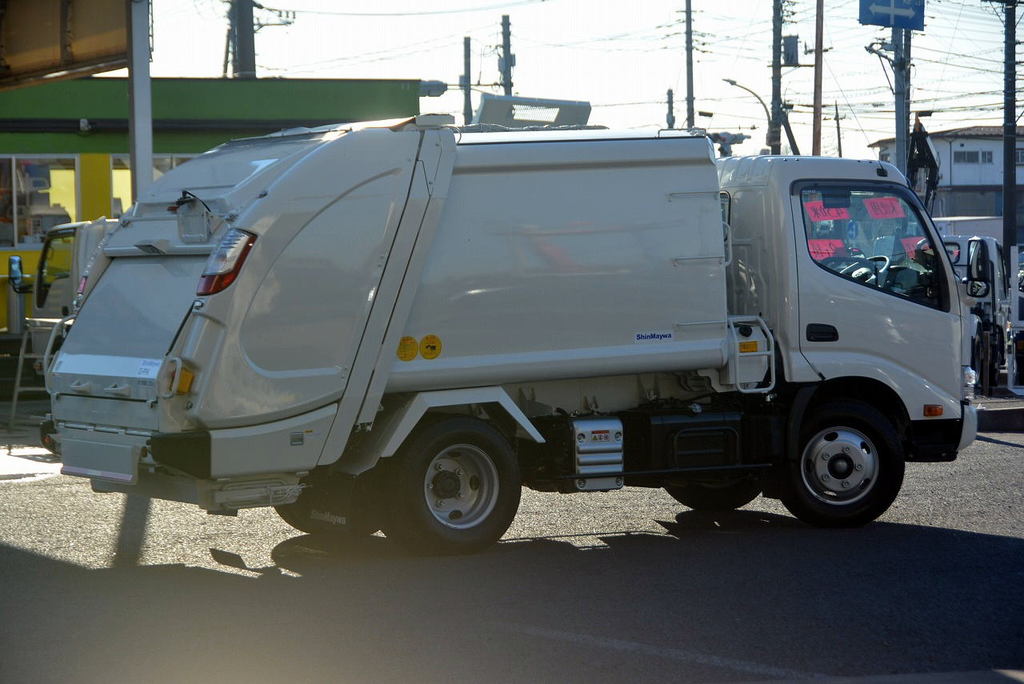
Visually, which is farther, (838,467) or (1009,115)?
(1009,115)

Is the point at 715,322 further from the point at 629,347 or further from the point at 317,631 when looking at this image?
the point at 317,631

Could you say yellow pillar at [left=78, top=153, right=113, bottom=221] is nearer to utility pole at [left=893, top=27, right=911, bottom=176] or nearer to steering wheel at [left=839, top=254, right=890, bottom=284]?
utility pole at [left=893, top=27, right=911, bottom=176]

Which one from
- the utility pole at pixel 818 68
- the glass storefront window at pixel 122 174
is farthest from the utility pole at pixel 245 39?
the utility pole at pixel 818 68

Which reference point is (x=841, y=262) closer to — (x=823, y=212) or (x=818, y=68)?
(x=823, y=212)

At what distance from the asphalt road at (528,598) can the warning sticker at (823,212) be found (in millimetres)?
2194

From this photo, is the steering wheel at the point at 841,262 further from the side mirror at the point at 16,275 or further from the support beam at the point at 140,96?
the side mirror at the point at 16,275

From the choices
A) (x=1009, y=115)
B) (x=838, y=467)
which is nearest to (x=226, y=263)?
(x=838, y=467)

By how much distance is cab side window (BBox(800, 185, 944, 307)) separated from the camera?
33.9ft

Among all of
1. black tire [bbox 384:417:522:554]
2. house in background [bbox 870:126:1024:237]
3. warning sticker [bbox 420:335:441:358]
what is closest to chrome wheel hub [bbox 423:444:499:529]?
black tire [bbox 384:417:522:554]

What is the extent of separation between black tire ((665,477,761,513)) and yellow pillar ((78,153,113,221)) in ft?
60.5

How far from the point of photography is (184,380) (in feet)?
26.9

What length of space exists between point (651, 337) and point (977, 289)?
9.32 ft

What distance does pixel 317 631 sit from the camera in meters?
7.07

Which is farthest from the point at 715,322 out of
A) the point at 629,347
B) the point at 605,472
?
the point at 605,472
